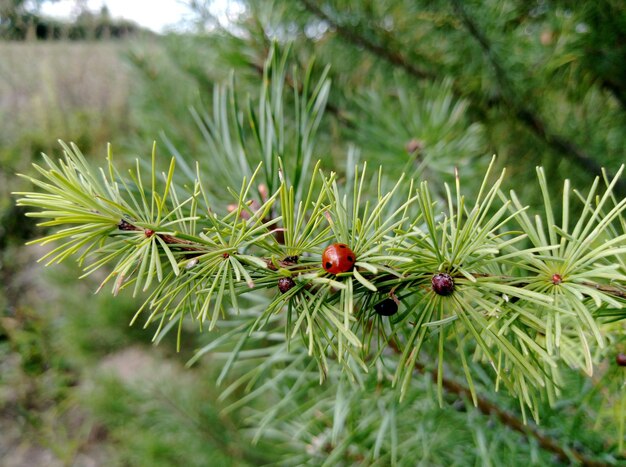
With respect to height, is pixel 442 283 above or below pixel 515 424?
above

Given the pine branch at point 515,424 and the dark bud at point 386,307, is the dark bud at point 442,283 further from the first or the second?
the pine branch at point 515,424

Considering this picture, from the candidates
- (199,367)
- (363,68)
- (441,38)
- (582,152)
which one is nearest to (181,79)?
(363,68)

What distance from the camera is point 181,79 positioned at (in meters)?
0.83

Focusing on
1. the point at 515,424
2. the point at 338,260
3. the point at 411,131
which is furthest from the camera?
the point at 411,131

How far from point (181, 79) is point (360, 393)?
70 cm

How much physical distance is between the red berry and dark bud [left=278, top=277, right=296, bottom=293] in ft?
0.06

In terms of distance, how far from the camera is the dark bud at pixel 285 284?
16 centimetres

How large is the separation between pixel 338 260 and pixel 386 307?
3cm

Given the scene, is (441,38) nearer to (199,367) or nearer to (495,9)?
(495,9)

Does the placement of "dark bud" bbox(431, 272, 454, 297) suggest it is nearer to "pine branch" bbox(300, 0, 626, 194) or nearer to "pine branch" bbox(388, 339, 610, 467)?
"pine branch" bbox(388, 339, 610, 467)

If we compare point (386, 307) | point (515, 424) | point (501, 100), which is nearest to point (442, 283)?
point (386, 307)

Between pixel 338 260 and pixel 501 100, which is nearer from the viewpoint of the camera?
pixel 338 260

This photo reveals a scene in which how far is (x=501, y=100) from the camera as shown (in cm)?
51

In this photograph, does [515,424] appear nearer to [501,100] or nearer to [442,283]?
[442,283]
